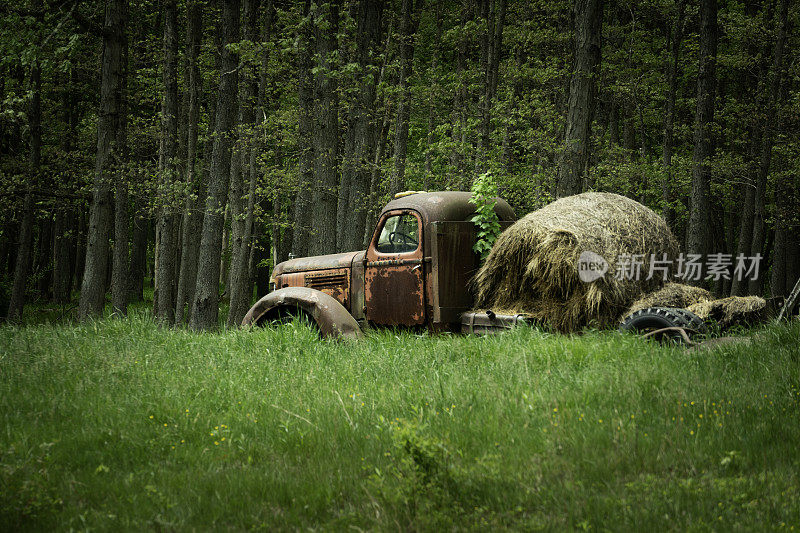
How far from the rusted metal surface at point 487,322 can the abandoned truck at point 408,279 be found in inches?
0.5

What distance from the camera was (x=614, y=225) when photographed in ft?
23.8

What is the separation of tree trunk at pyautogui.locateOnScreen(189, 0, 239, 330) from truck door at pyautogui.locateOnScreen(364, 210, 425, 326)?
19.9ft

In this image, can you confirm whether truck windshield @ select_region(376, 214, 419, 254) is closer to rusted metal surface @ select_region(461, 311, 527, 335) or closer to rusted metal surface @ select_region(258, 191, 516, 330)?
rusted metal surface @ select_region(258, 191, 516, 330)

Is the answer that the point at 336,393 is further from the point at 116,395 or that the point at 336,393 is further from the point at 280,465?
the point at 116,395

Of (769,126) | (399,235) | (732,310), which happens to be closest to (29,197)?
(399,235)

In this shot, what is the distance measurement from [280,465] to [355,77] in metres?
13.1

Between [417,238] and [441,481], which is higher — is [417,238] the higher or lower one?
the higher one

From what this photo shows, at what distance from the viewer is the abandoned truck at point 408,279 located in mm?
7902

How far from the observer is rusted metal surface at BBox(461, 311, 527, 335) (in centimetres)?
733

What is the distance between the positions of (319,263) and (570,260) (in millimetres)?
3824

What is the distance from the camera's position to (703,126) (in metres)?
17.2

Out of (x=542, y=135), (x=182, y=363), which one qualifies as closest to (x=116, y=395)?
(x=182, y=363)

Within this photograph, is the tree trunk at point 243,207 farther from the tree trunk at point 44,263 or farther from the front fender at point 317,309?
the tree trunk at point 44,263

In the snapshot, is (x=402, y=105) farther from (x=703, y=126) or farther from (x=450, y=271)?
(x=450, y=271)
